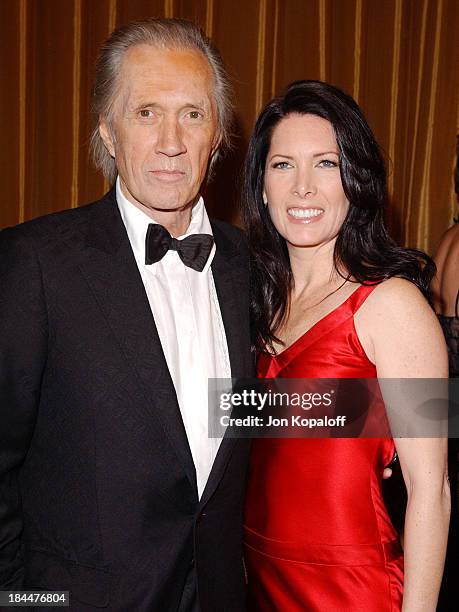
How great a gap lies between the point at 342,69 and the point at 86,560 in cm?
269

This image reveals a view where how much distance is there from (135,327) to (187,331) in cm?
20

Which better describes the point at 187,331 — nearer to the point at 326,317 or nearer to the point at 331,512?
the point at 326,317

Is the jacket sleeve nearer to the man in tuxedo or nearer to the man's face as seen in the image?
the man in tuxedo

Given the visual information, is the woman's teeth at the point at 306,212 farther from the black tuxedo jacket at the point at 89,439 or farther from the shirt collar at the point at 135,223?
the black tuxedo jacket at the point at 89,439

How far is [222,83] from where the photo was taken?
1759mm

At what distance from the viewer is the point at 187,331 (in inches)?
63.9

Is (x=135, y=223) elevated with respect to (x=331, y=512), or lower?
elevated

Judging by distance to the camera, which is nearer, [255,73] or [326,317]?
[326,317]

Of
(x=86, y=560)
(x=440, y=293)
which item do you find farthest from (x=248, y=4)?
(x=86, y=560)

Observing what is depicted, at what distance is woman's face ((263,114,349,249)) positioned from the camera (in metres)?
1.74

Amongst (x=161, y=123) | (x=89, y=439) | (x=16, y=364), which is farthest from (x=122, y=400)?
(x=161, y=123)

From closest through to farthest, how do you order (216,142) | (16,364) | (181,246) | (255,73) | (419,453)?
1. (16,364)
2. (419,453)
3. (181,246)
4. (216,142)
5. (255,73)

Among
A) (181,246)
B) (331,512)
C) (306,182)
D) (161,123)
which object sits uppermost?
(161,123)

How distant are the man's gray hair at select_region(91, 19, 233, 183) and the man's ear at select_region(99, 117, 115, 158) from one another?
0.04 ft
